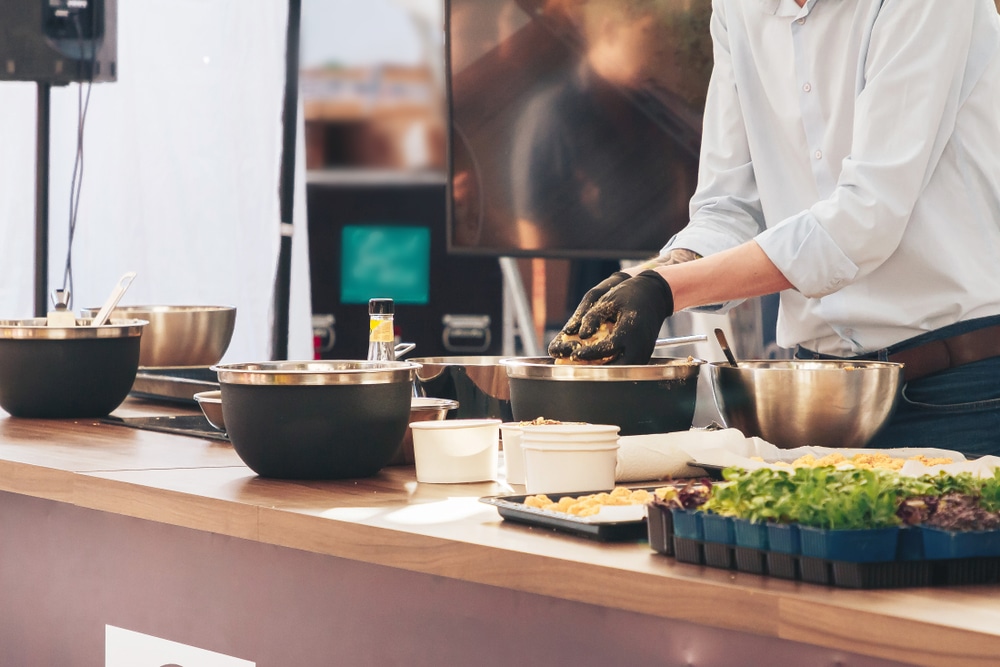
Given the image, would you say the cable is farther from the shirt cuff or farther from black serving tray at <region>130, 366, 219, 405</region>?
the shirt cuff

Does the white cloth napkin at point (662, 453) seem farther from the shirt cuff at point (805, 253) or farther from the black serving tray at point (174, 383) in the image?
the black serving tray at point (174, 383)

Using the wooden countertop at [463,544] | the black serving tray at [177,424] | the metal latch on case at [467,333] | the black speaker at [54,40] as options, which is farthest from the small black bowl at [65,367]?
the metal latch on case at [467,333]

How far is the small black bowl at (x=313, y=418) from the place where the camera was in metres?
1.42

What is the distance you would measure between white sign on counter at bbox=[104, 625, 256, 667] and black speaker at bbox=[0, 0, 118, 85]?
7.30 ft

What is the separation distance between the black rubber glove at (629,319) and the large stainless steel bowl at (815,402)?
0.12 meters

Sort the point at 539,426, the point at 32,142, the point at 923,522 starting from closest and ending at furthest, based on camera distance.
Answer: the point at 923,522 < the point at 539,426 < the point at 32,142

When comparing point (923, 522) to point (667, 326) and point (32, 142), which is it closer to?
point (667, 326)

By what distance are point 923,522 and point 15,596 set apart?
4.42 feet

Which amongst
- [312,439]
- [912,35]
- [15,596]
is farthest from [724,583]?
[15,596]

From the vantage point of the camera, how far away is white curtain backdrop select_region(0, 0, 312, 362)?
13.4 feet

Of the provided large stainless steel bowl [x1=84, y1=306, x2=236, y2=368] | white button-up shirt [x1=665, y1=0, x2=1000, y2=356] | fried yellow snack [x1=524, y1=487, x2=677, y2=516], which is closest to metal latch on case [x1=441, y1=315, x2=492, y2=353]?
large stainless steel bowl [x1=84, y1=306, x2=236, y2=368]

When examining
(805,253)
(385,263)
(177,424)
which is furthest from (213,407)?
(385,263)

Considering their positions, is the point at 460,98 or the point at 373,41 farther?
the point at 373,41

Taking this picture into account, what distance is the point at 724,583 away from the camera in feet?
2.99
